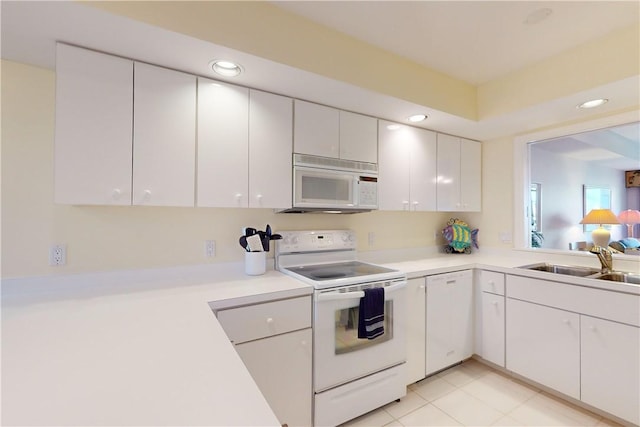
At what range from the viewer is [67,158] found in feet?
4.48

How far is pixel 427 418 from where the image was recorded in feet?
6.23

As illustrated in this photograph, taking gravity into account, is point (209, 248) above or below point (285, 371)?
above

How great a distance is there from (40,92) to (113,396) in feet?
5.78

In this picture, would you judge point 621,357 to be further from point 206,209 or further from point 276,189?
point 206,209

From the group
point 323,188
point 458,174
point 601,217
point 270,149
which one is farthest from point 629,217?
point 270,149

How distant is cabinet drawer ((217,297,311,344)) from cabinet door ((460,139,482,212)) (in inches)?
84.2

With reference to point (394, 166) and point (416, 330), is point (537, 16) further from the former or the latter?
point (416, 330)

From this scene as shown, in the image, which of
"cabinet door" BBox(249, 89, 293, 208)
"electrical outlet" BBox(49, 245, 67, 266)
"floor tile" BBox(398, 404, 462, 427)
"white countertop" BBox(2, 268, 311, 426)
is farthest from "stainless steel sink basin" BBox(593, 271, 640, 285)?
"electrical outlet" BBox(49, 245, 67, 266)

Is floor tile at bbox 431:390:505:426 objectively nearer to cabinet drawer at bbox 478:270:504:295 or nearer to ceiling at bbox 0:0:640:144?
cabinet drawer at bbox 478:270:504:295

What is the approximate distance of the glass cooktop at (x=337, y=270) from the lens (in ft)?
6.51

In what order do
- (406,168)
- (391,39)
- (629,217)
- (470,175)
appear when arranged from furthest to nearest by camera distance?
(470,175), (406,168), (629,217), (391,39)

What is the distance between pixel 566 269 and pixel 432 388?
1.50m

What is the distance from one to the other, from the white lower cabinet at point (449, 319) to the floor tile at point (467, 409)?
0.23 metres

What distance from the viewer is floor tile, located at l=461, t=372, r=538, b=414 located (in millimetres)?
2041
